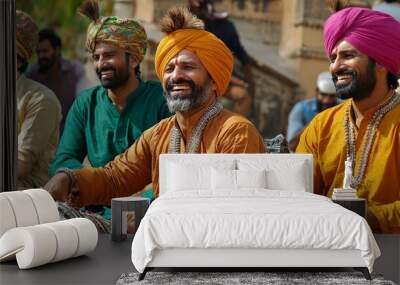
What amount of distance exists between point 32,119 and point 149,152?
3.77ft

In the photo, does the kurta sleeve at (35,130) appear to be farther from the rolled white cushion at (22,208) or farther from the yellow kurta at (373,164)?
the yellow kurta at (373,164)

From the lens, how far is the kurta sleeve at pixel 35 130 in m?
6.59

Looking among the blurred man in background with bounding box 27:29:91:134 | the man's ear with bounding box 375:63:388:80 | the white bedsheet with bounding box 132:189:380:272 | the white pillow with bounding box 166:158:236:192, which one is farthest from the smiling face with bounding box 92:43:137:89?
the white bedsheet with bounding box 132:189:380:272

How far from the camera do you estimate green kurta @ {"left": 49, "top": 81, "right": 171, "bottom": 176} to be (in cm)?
630

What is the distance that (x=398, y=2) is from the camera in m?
6.21

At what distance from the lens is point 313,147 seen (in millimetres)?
6117

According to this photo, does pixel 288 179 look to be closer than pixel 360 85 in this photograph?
Yes

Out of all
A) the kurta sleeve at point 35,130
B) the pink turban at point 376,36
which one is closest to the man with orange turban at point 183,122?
the kurta sleeve at point 35,130

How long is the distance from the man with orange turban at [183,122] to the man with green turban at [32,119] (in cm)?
43

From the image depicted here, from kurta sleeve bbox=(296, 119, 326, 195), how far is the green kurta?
1.13 meters

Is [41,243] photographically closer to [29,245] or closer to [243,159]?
[29,245]

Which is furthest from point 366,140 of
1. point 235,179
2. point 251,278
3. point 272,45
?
point 251,278

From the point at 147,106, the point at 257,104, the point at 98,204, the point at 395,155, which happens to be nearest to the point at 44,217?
the point at 98,204

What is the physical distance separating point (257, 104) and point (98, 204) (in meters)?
Answer: 1.57
